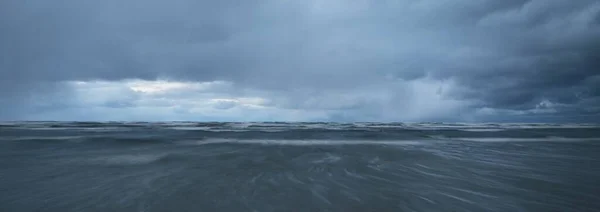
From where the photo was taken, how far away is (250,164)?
48.1 feet

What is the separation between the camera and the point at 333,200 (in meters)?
8.08

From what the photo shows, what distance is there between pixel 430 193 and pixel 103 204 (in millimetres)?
9758

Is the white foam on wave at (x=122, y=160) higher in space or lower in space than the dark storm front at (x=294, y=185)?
A: higher

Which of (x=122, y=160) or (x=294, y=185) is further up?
(x=122, y=160)

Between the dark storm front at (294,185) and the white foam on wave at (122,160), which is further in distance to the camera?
the white foam on wave at (122,160)

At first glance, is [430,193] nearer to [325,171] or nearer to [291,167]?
[325,171]

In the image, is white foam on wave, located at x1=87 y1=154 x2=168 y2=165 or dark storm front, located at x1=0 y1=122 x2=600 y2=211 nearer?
dark storm front, located at x1=0 y1=122 x2=600 y2=211

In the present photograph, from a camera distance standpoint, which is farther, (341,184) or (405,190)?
(341,184)

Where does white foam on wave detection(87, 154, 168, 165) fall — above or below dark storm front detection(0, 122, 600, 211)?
above

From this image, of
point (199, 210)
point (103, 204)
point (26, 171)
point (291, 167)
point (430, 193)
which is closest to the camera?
point (199, 210)

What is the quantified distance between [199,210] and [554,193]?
1103 centimetres

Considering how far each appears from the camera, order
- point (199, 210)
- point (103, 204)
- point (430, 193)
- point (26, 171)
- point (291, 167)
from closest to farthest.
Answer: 1. point (199, 210)
2. point (103, 204)
3. point (430, 193)
4. point (26, 171)
5. point (291, 167)

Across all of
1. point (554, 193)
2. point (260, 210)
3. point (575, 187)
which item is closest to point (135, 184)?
point (260, 210)

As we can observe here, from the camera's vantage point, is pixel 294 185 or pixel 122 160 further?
pixel 122 160
